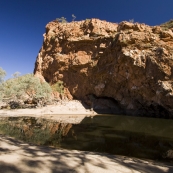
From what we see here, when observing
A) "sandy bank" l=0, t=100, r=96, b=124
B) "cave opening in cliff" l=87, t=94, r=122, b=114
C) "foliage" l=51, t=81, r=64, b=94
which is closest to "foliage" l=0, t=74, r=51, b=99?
"sandy bank" l=0, t=100, r=96, b=124

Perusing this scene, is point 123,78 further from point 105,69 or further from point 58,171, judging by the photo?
point 58,171

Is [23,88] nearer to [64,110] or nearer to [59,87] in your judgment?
[59,87]

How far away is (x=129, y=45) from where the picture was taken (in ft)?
98.5

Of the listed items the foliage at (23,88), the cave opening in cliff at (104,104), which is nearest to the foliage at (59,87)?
the foliage at (23,88)

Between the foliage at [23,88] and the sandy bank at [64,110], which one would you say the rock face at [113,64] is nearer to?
the sandy bank at [64,110]

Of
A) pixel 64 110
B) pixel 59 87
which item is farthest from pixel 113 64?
pixel 59 87

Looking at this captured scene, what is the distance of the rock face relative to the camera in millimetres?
27125

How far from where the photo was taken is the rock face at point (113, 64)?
27125 mm

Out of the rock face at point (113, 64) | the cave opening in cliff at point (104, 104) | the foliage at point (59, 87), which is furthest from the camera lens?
the foliage at point (59, 87)

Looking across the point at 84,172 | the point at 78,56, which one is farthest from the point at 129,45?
the point at 84,172

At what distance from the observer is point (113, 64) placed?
3275 centimetres

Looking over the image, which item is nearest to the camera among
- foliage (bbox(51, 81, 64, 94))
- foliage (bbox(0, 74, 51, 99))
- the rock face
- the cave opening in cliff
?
the rock face

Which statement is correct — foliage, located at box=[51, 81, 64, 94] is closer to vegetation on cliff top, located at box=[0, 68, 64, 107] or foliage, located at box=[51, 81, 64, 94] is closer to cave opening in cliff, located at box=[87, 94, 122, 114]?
vegetation on cliff top, located at box=[0, 68, 64, 107]

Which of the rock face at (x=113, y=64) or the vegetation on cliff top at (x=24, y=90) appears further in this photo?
the vegetation on cliff top at (x=24, y=90)
